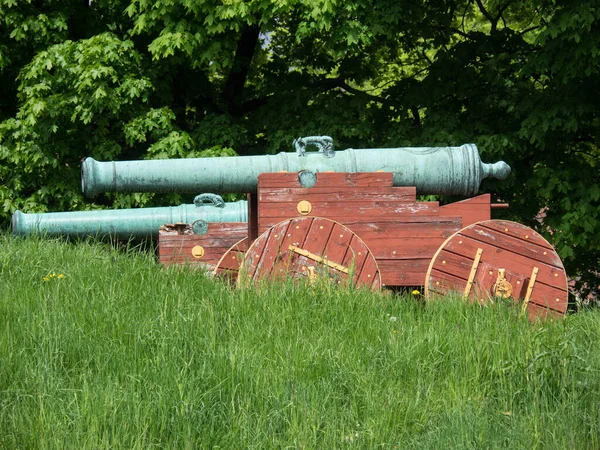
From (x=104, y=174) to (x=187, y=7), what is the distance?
4986 millimetres

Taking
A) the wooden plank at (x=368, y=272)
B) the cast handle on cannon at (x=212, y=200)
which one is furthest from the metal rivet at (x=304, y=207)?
the cast handle on cannon at (x=212, y=200)

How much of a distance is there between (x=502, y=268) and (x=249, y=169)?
206 centimetres

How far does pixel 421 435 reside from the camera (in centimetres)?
420

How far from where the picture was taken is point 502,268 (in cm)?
643

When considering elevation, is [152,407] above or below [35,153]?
below

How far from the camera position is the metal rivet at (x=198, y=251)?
8.20 m

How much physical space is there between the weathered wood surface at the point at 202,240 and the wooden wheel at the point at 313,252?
6.09 feet

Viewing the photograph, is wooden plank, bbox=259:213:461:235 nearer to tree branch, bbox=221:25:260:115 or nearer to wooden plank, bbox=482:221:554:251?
wooden plank, bbox=482:221:554:251

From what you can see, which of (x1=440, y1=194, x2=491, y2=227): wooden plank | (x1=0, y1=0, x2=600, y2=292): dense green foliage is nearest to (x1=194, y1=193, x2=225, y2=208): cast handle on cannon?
(x1=0, y1=0, x2=600, y2=292): dense green foliage

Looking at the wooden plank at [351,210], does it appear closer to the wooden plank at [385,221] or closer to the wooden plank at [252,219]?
the wooden plank at [385,221]

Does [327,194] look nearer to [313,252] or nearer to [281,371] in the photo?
[313,252]

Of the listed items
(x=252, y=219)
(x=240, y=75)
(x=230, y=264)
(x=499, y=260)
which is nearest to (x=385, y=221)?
(x=499, y=260)

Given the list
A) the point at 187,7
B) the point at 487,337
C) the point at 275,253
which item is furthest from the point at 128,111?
the point at 487,337

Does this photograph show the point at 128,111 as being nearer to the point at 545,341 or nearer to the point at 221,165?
the point at 221,165
